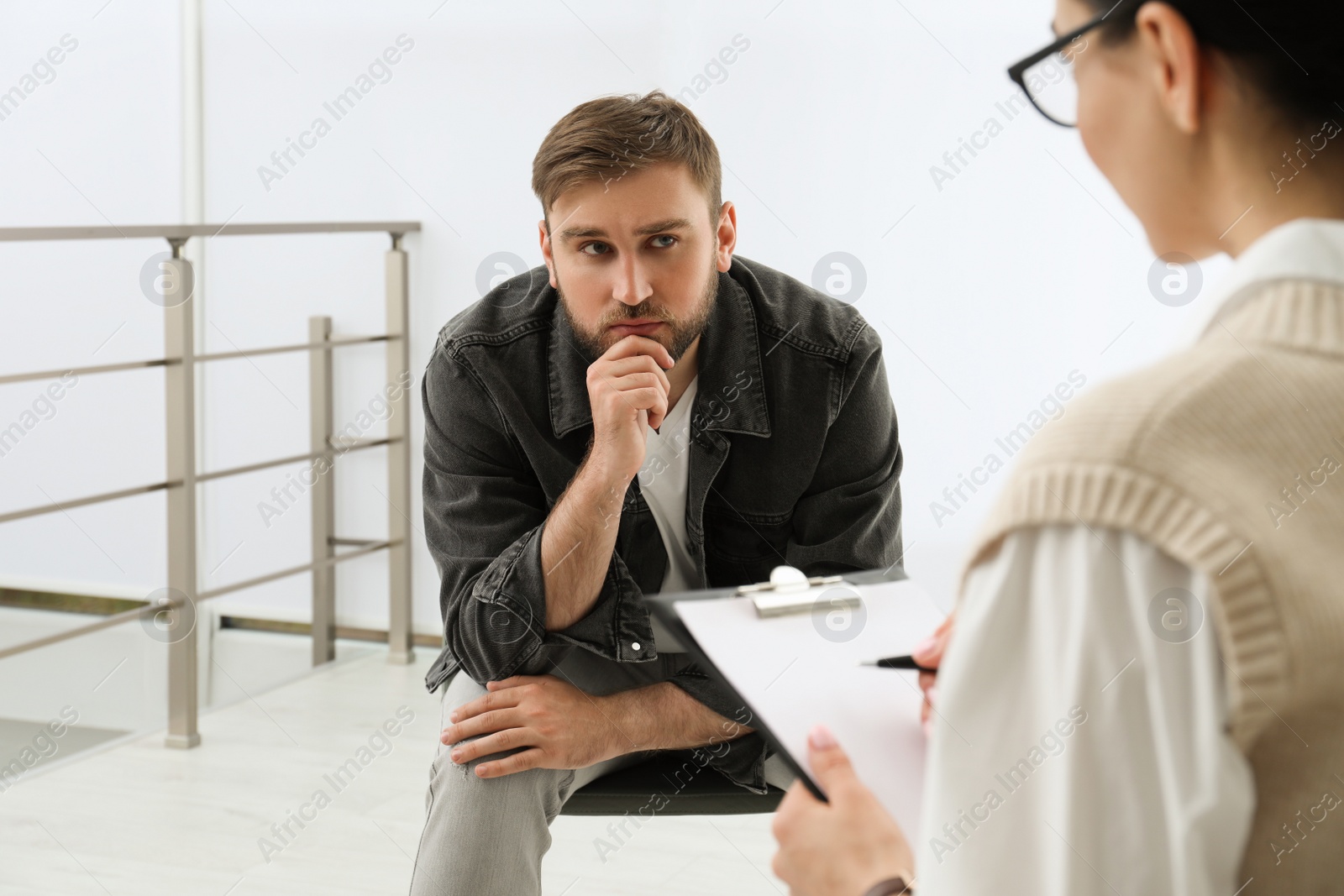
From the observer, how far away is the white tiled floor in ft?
6.76

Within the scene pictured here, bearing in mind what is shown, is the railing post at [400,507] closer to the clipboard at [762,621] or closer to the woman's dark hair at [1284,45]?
the clipboard at [762,621]

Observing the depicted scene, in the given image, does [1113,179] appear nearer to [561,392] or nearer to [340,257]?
[561,392]

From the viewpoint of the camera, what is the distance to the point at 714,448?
4.87 ft

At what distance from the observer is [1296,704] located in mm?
467

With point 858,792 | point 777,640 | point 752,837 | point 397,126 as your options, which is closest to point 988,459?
point 752,837

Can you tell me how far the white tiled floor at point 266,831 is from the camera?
2.06m

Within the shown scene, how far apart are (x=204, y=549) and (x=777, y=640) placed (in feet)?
9.05

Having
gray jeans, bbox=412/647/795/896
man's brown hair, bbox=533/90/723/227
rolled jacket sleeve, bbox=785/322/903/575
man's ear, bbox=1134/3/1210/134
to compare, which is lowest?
gray jeans, bbox=412/647/795/896

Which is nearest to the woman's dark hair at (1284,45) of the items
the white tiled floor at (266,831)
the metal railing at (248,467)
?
the white tiled floor at (266,831)

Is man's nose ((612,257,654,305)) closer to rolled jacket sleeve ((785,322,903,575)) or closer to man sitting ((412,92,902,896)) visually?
man sitting ((412,92,902,896))

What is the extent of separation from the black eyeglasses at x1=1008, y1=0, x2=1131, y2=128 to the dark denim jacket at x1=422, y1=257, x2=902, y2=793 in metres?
0.82

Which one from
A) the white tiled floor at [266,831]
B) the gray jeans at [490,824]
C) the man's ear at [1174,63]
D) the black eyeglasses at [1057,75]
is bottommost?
the white tiled floor at [266,831]

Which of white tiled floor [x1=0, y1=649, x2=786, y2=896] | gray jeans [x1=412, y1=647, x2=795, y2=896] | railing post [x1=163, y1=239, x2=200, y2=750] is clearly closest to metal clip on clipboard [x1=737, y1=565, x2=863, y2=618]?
gray jeans [x1=412, y1=647, x2=795, y2=896]

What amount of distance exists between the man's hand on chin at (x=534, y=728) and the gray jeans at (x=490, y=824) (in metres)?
0.02
